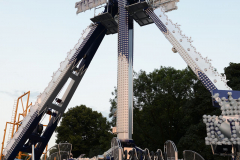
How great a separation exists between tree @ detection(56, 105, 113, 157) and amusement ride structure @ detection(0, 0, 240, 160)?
1799 cm

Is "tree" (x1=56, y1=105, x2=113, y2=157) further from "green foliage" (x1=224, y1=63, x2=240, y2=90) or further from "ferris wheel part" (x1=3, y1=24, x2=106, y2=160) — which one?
"green foliage" (x1=224, y1=63, x2=240, y2=90)

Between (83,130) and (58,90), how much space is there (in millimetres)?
21907

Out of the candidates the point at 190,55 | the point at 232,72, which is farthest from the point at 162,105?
the point at 190,55

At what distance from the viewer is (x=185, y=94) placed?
3033cm

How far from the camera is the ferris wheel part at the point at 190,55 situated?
1560cm

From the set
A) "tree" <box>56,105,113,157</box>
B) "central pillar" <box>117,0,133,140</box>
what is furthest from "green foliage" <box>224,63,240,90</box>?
"tree" <box>56,105,113,157</box>

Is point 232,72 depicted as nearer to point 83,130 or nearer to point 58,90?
point 58,90

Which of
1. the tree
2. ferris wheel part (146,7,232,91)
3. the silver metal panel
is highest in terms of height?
the silver metal panel

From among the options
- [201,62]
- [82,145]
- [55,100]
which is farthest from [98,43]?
[82,145]

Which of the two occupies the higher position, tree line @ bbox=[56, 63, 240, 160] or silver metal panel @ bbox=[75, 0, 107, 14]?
silver metal panel @ bbox=[75, 0, 107, 14]

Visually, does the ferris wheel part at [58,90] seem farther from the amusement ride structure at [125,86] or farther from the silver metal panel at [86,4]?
the silver metal panel at [86,4]

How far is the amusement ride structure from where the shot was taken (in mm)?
12633

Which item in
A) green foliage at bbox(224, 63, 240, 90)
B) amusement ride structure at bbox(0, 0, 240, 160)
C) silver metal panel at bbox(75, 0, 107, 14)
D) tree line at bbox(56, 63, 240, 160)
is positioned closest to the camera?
amusement ride structure at bbox(0, 0, 240, 160)

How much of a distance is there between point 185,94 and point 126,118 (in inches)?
573
